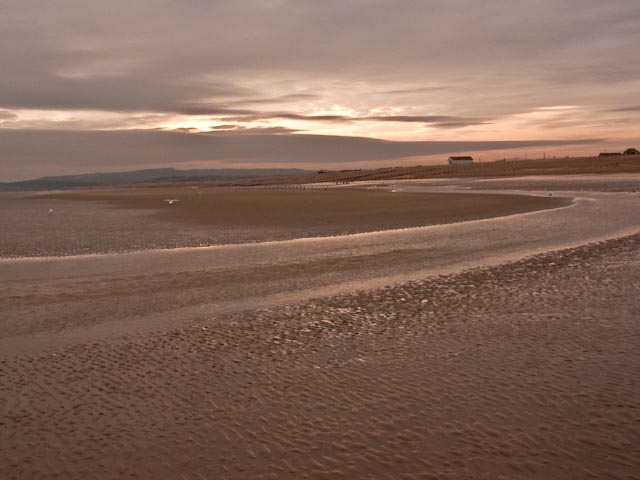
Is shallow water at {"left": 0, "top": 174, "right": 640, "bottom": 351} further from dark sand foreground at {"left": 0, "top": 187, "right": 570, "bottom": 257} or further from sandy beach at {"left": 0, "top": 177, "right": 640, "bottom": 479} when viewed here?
dark sand foreground at {"left": 0, "top": 187, "right": 570, "bottom": 257}

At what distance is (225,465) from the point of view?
5738mm

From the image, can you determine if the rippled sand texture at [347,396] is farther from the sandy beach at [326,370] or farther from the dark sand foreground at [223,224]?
the dark sand foreground at [223,224]

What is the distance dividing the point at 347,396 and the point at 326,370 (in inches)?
38.6

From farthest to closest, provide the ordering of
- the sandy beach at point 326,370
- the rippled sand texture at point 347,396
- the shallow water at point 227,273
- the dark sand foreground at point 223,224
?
the dark sand foreground at point 223,224 < the shallow water at point 227,273 < the sandy beach at point 326,370 < the rippled sand texture at point 347,396

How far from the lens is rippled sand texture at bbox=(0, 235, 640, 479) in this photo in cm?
576

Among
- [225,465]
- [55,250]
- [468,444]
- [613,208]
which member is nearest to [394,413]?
[468,444]

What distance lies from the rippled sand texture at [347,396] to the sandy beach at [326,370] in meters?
0.03

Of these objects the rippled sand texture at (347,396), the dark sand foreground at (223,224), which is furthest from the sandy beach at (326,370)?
the dark sand foreground at (223,224)

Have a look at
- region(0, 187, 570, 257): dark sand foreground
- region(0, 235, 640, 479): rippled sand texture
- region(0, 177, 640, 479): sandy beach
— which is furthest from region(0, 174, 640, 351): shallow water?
region(0, 187, 570, 257): dark sand foreground

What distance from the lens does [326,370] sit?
8.31 m

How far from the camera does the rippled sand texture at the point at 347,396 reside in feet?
18.9

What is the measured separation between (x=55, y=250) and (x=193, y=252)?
210 inches

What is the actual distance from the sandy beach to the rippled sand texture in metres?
0.03

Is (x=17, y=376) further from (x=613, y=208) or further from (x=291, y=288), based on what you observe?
(x=613, y=208)
